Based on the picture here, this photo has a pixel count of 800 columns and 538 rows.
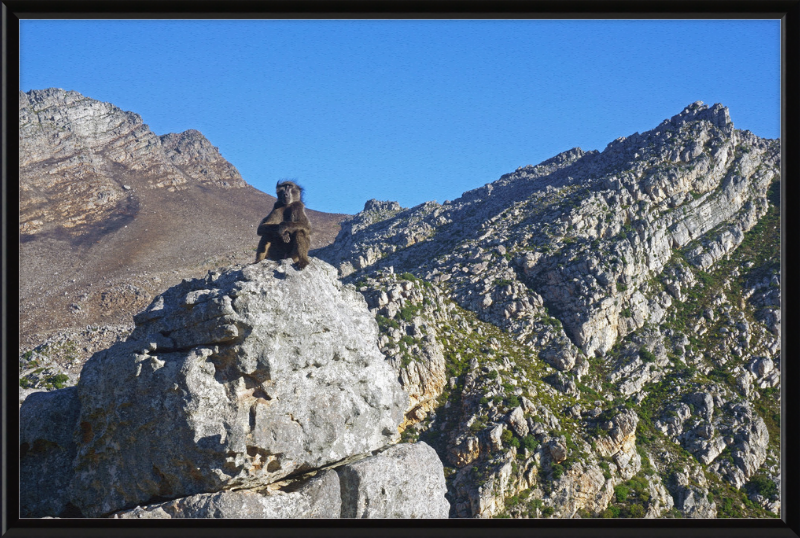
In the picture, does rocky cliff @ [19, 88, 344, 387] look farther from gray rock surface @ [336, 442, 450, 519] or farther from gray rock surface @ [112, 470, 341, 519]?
gray rock surface @ [336, 442, 450, 519]

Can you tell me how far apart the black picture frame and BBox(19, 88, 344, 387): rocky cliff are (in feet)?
120

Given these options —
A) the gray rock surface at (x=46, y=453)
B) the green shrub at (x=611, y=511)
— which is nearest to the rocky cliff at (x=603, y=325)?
the green shrub at (x=611, y=511)

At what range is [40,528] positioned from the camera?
22.7ft

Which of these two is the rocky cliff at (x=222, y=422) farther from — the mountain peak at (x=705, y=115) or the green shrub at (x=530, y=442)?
the mountain peak at (x=705, y=115)

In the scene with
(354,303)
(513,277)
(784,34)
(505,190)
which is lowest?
(354,303)

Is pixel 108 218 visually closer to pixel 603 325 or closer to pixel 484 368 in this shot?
pixel 484 368

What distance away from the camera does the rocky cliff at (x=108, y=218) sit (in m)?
65.3

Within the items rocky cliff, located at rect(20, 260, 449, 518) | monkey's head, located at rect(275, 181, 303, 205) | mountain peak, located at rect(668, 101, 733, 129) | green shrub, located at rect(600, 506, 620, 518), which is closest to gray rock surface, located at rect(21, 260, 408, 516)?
rocky cliff, located at rect(20, 260, 449, 518)

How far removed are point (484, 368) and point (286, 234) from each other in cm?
3885
